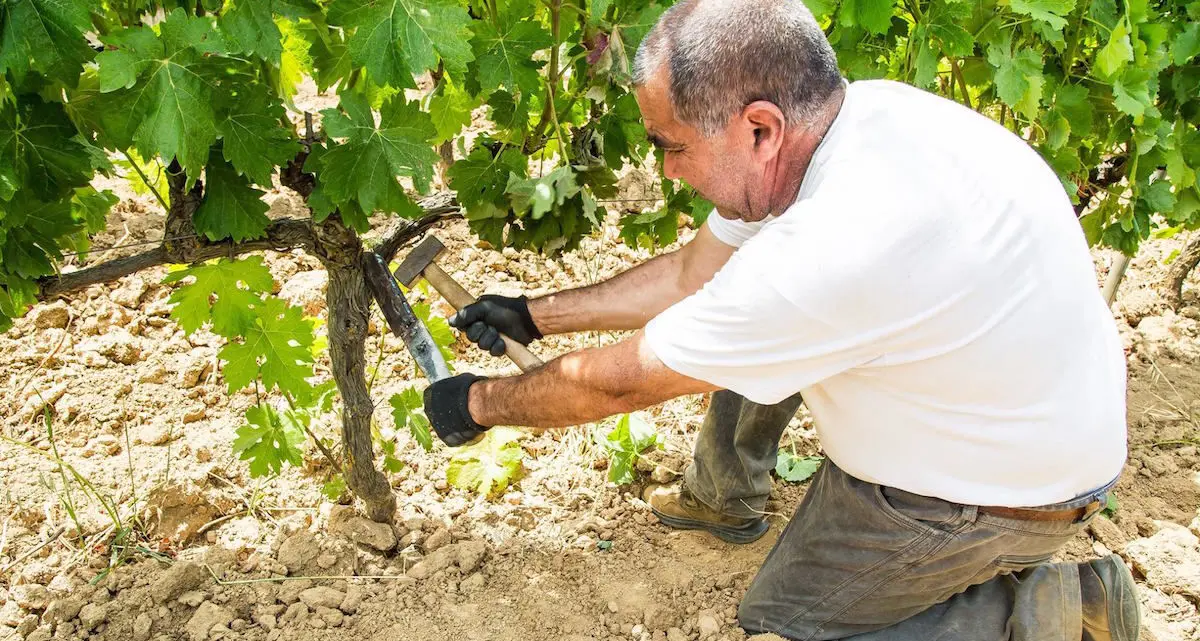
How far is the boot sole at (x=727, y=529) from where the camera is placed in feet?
10.7

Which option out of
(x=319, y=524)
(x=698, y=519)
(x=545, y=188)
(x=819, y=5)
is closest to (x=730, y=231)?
(x=545, y=188)

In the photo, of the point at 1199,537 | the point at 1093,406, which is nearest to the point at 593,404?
the point at 1093,406

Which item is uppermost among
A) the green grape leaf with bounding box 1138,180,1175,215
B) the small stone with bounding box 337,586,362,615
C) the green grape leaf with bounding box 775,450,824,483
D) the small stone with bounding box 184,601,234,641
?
the small stone with bounding box 184,601,234,641

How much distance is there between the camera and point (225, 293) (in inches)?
104

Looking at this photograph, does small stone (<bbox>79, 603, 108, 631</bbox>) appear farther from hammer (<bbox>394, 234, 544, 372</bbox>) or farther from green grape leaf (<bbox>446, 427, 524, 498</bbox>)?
hammer (<bbox>394, 234, 544, 372</bbox>)

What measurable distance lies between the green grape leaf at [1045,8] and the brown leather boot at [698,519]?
1.73 metres

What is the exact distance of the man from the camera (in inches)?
75.4

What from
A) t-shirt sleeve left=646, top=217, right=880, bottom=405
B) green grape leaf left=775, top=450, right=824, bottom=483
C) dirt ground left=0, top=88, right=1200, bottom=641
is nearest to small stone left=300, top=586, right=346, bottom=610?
dirt ground left=0, top=88, right=1200, bottom=641

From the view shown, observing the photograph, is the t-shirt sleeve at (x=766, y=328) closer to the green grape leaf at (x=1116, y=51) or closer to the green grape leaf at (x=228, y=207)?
the green grape leaf at (x=228, y=207)

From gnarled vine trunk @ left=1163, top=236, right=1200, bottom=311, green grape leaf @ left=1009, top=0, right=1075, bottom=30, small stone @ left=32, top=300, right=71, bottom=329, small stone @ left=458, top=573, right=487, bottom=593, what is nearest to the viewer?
green grape leaf @ left=1009, top=0, right=1075, bottom=30

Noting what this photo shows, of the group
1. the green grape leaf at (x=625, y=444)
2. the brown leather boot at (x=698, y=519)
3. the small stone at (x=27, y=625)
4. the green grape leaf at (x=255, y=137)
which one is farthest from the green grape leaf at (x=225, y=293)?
the brown leather boot at (x=698, y=519)

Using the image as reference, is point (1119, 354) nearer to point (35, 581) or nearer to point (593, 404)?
point (593, 404)

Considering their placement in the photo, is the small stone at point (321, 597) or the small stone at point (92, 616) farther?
the small stone at point (321, 597)

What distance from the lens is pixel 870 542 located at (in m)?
2.48
